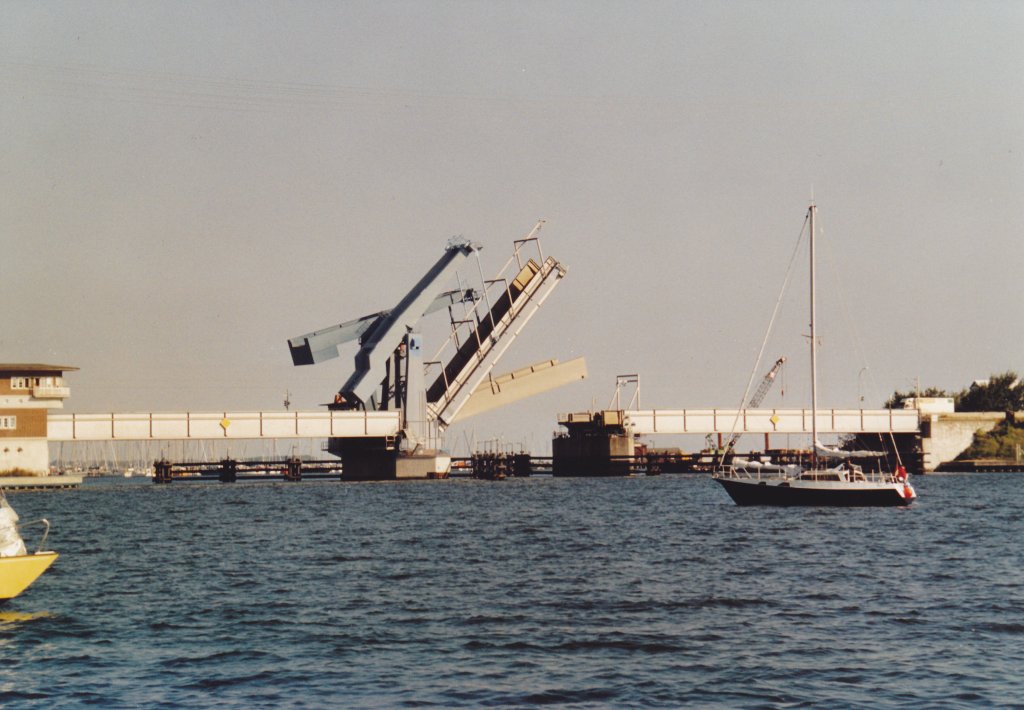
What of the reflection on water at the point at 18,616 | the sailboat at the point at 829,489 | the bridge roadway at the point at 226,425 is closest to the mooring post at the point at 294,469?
the bridge roadway at the point at 226,425

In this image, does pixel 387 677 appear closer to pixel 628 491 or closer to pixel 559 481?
pixel 628 491

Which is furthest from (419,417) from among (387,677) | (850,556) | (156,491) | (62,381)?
(387,677)

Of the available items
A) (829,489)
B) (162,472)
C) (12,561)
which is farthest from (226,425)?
(12,561)

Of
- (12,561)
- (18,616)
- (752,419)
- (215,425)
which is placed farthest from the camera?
(752,419)

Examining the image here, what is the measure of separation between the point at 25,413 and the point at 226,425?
38.1 feet

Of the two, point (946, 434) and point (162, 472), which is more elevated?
point (946, 434)

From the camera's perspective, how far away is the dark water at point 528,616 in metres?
16.0

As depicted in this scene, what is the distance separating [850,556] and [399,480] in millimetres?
51523

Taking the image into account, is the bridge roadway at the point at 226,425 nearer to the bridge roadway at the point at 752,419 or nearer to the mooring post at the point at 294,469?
the mooring post at the point at 294,469

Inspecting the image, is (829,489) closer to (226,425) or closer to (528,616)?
(528,616)

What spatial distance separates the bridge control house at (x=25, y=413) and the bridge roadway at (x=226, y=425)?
1.41 meters

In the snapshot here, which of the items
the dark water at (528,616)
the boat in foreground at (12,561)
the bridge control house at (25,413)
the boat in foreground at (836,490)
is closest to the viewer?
the dark water at (528,616)

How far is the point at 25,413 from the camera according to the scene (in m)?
74.6

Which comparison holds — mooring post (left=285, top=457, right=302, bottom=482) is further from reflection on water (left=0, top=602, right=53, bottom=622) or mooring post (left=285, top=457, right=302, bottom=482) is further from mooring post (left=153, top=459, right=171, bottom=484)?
reflection on water (left=0, top=602, right=53, bottom=622)
